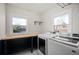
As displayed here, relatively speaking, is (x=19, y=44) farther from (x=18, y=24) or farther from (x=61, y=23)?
(x=61, y=23)

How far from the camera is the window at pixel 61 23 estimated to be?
1123 mm

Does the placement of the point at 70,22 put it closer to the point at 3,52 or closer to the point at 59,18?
the point at 59,18

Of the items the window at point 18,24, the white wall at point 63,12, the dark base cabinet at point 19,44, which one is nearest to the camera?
the white wall at point 63,12

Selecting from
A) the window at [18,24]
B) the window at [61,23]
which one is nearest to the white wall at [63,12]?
the window at [61,23]

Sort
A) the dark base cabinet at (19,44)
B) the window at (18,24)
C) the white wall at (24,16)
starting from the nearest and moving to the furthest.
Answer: the window at (18,24) < the white wall at (24,16) < the dark base cabinet at (19,44)

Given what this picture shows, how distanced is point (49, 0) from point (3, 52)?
143cm

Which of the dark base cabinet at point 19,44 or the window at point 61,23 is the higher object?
the window at point 61,23

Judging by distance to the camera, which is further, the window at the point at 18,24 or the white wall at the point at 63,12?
the window at the point at 18,24

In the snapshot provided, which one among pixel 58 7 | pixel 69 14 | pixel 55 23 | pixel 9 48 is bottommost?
pixel 9 48

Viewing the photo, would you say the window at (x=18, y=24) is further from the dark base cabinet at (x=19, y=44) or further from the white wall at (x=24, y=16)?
the dark base cabinet at (x=19, y=44)

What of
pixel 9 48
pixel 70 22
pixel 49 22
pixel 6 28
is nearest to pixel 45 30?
pixel 49 22

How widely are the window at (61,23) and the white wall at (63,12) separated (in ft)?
0.21

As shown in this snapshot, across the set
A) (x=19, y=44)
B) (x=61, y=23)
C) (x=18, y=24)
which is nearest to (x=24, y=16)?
(x=18, y=24)

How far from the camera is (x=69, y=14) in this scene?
1085 millimetres
